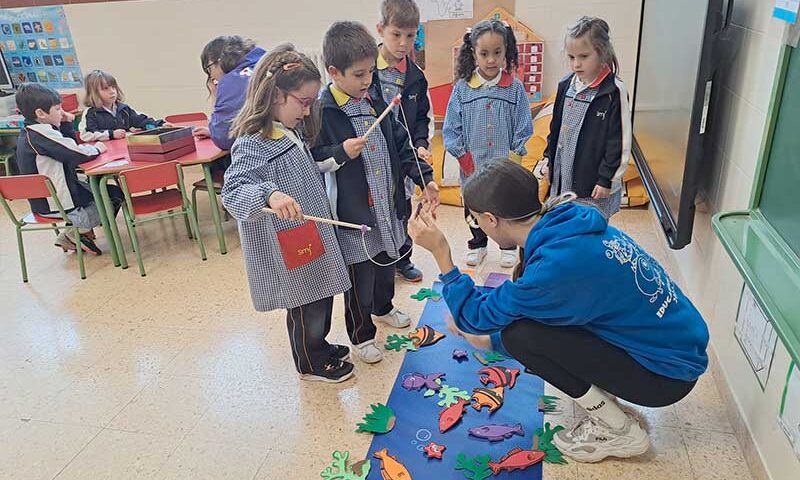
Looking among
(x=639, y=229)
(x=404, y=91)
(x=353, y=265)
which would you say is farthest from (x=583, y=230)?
(x=639, y=229)

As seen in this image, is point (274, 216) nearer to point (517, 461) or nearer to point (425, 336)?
point (425, 336)

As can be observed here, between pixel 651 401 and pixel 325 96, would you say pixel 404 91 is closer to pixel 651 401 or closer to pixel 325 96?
pixel 325 96

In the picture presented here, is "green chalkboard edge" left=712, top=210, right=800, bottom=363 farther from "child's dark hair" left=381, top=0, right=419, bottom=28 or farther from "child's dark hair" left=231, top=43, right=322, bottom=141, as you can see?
"child's dark hair" left=381, top=0, right=419, bottom=28

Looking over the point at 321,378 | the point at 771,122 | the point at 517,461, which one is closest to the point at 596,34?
the point at 771,122

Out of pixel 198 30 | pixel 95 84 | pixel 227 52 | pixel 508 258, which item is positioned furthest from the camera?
pixel 198 30

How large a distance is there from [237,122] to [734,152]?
1.61 m

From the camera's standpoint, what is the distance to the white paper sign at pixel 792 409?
1345 millimetres

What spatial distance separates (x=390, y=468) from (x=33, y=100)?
2946 millimetres

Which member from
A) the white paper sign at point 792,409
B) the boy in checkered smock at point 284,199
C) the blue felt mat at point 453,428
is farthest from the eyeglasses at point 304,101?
the white paper sign at point 792,409

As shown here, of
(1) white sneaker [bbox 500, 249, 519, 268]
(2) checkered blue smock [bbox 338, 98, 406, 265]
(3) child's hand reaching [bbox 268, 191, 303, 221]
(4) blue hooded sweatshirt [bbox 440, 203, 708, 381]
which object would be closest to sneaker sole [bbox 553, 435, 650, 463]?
(4) blue hooded sweatshirt [bbox 440, 203, 708, 381]

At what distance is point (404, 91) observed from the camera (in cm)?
246

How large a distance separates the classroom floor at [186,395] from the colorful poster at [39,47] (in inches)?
106

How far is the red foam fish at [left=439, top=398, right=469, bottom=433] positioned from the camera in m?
1.87

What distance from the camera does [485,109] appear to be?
2.68 m
